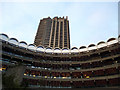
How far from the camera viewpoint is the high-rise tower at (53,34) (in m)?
103

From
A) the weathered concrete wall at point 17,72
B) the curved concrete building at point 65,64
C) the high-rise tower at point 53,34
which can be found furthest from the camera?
the high-rise tower at point 53,34

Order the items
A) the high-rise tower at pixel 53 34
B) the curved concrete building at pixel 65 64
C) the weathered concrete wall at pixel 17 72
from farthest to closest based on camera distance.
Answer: the high-rise tower at pixel 53 34, the curved concrete building at pixel 65 64, the weathered concrete wall at pixel 17 72

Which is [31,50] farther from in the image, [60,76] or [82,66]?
[82,66]

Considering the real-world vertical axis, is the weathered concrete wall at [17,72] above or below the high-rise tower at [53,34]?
below

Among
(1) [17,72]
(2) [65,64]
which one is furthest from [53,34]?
(1) [17,72]

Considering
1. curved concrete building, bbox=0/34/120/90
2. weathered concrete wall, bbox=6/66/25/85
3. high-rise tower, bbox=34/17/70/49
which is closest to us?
weathered concrete wall, bbox=6/66/25/85

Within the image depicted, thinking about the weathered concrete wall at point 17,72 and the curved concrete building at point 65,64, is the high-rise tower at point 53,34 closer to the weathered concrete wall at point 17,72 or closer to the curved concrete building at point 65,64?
the curved concrete building at point 65,64

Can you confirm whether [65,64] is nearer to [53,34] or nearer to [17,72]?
[17,72]

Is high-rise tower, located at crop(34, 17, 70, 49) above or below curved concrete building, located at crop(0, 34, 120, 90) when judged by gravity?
above

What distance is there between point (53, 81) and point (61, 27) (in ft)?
301

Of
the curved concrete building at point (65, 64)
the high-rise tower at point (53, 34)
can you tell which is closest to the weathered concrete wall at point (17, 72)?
the curved concrete building at point (65, 64)

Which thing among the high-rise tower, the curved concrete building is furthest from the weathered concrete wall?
the high-rise tower

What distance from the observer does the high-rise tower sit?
339 feet

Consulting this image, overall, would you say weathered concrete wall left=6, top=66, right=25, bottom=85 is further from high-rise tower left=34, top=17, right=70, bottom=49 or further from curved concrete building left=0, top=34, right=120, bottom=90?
high-rise tower left=34, top=17, right=70, bottom=49
